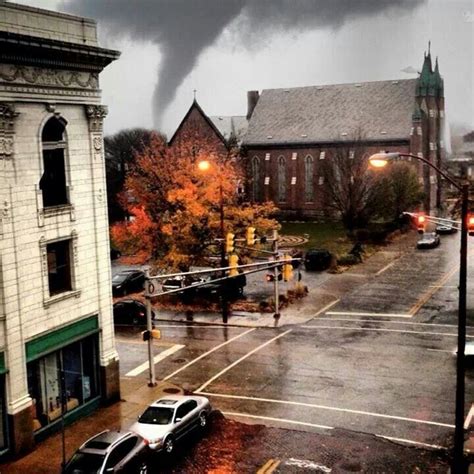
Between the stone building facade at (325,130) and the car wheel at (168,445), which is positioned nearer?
the car wheel at (168,445)

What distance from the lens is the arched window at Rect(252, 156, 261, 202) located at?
3792 inches

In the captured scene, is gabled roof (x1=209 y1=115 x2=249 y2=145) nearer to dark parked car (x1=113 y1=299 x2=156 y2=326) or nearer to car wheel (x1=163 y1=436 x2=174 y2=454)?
dark parked car (x1=113 y1=299 x2=156 y2=326)

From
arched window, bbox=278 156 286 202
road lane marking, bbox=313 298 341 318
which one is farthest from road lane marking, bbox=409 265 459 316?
arched window, bbox=278 156 286 202

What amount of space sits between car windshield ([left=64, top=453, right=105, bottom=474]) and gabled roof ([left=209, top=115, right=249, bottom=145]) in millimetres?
79181

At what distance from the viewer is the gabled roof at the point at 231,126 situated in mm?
97875

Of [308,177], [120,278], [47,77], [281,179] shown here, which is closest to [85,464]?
[47,77]

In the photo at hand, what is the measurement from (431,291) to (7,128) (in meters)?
33.7

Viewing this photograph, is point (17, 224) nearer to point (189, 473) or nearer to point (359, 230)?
point (189, 473)

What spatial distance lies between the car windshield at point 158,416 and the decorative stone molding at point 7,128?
9.99m

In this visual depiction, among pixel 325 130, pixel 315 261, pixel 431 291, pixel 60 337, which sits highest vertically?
pixel 325 130

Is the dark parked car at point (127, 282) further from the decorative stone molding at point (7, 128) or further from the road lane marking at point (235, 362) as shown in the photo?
the decorative stone molding at point (7, 128)

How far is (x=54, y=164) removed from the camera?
2477 centimetres

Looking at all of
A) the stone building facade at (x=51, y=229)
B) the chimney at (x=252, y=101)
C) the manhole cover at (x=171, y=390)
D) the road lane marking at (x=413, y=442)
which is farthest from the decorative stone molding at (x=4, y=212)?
the chimney at (x=252, y=101)

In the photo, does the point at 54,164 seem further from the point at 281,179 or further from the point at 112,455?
the point at 281,179
